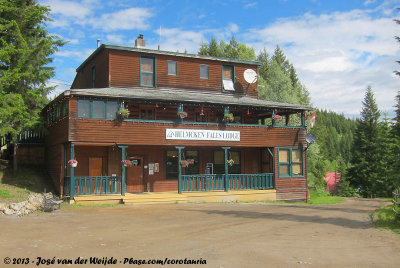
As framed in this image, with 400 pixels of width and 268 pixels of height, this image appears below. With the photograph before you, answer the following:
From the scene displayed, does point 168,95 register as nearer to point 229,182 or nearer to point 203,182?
point 203,182

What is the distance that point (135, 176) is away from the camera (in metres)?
22.4

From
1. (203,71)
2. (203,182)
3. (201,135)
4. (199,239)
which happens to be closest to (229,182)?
(203,182)

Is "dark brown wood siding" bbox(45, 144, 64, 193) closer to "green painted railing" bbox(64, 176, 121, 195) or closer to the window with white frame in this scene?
"green painted railing" bbox(64, 176, 121, 195)

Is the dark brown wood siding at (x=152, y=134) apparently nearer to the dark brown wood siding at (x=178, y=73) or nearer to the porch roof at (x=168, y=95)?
the porch roof at (x=168, y=95)

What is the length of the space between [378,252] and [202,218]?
677 cm

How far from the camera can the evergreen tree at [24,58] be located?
67.5 feet

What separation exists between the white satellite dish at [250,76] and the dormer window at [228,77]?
3.17 feet

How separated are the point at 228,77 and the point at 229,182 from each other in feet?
24.4

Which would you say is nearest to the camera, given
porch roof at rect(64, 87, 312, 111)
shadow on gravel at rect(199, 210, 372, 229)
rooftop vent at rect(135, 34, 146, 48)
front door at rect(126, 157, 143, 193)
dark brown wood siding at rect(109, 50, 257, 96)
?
shadow on gravel at rect(199, 210, 372, 229)

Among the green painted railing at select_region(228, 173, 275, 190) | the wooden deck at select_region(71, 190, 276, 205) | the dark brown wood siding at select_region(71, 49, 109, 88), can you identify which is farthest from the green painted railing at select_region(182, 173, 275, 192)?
the dark brown wood siding at select_region(71, 49, 109, 88)

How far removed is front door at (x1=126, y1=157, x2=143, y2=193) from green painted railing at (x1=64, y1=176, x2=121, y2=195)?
7.80ft

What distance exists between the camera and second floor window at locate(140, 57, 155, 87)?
23.8 m

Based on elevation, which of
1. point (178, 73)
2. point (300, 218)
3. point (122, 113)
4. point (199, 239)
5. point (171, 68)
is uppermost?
point (171, 68)

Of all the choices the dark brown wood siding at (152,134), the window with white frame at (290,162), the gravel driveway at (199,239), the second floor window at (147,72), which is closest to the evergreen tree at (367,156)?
the window with white frame at (290,162)
